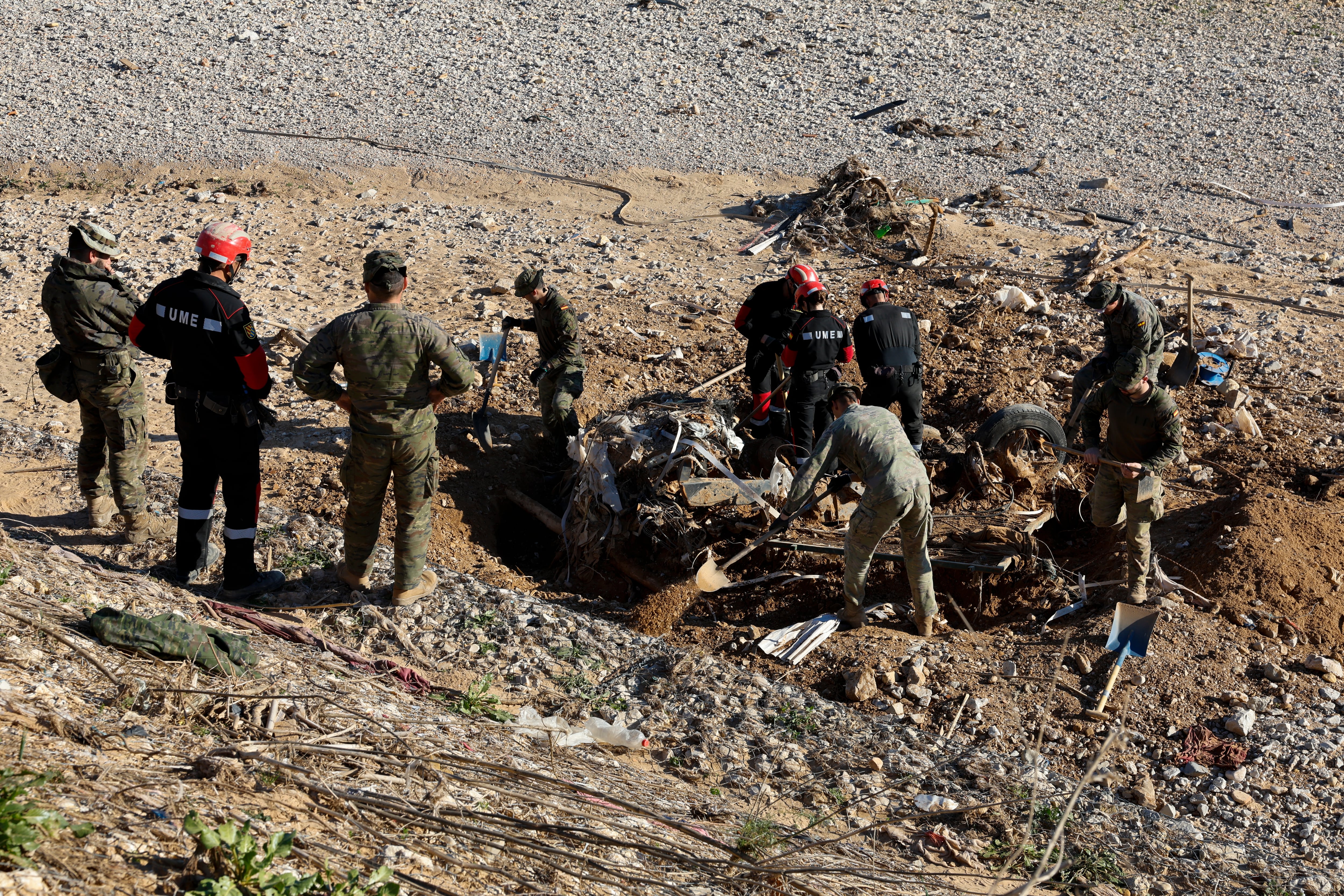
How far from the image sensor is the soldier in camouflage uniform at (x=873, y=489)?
16.7 ft

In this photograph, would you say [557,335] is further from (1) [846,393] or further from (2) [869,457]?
(2) [869,457]

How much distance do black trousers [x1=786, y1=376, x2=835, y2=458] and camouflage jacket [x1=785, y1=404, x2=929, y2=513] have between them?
1.63 m

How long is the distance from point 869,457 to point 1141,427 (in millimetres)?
1641

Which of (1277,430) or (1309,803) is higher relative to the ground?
(1277,430)

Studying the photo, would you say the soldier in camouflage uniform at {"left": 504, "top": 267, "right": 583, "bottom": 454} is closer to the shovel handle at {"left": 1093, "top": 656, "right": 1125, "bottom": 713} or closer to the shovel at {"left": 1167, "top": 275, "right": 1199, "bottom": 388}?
the shovel handle at {"left": 1093, "top": 656, "right": 1125, "bottom": 713}

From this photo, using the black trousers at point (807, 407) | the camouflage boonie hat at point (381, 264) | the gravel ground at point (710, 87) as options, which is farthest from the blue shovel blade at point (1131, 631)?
the gravel ground at point (710, 87)

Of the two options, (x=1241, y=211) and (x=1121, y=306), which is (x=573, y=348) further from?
(x=1241, y=211)

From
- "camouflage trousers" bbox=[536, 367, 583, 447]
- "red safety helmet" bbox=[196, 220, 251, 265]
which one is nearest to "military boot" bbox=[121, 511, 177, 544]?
"red safety helmet" bbox=[196, 220, 251, 265]

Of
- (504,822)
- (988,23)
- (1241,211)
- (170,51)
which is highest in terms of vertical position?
(988,23)

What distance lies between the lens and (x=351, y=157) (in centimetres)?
1240

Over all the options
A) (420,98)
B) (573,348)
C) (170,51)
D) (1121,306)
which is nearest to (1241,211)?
(1121,306)

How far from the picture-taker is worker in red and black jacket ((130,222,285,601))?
4.78 m

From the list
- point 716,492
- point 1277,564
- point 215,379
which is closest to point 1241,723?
point 1277,564

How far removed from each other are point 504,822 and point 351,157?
1108 cm
